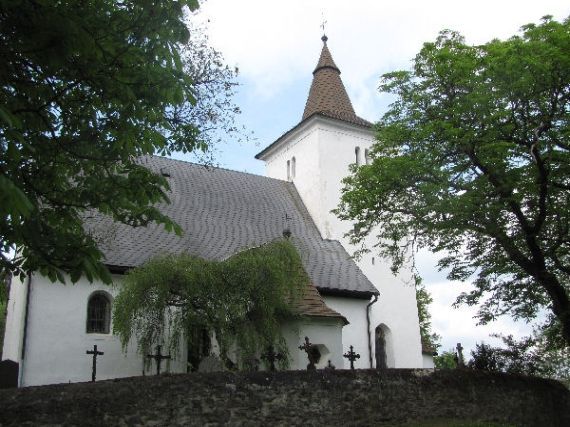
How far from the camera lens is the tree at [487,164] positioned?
42.3ft

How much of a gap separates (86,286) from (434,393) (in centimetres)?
970

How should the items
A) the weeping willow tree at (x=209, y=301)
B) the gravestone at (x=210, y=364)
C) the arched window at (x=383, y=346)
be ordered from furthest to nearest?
1. the arched window at (x=383, y=346)
2. the gravestone at (x=210, y=364)
3. the weeping willow tree at (x=209, y=301)

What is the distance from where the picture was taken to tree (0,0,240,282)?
555 cm

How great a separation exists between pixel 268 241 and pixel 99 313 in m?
5.43

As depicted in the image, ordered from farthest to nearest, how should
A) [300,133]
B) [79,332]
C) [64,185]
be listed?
[300,133]
[79,332]
[64,185]

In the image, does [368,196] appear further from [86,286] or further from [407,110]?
[86,286]

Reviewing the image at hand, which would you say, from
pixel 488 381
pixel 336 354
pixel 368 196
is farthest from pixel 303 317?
pixel 488 381

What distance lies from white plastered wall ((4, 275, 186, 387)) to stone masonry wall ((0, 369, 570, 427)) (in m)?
5.39

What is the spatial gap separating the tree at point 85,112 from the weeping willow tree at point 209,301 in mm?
5946

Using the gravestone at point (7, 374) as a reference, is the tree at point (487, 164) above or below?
above

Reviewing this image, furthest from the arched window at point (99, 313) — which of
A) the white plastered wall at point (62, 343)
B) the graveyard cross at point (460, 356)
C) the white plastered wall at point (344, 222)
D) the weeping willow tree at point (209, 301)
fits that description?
the graveyard cross at point (460, 356)

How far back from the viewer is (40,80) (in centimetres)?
618

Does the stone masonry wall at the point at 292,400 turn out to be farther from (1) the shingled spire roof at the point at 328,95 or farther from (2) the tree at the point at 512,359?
(1) the shingled spire roof at the point at 328,95

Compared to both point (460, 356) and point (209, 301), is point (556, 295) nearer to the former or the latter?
point (460, 356)
